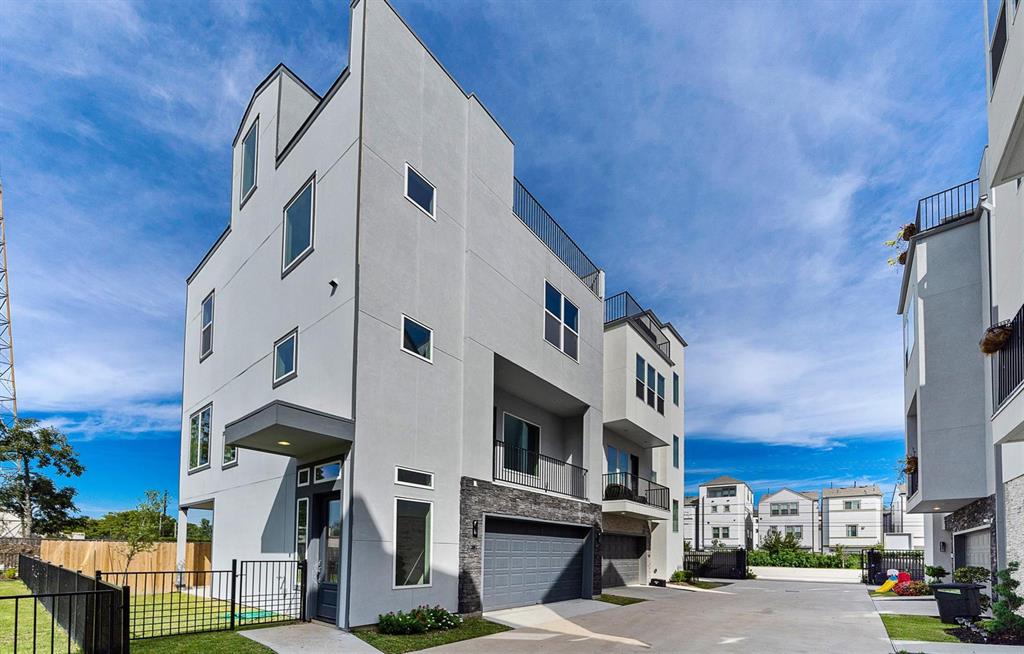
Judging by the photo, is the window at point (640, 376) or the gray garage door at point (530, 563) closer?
the gray garage door at point (530, 563)

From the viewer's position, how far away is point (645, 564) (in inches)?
1025

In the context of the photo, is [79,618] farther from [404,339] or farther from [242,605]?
[404,339]

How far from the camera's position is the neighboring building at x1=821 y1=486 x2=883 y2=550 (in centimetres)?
6588

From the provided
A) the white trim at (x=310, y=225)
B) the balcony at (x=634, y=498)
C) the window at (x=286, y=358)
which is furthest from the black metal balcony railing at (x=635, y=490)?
the white trim at (x=310, y=225)

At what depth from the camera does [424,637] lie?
11492 mm

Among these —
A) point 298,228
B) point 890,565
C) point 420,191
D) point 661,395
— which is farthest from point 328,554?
point 890,565

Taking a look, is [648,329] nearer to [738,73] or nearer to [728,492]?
[738,73]

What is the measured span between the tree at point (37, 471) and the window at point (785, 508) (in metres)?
63.6

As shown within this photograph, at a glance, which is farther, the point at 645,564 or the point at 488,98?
the point at 645,564

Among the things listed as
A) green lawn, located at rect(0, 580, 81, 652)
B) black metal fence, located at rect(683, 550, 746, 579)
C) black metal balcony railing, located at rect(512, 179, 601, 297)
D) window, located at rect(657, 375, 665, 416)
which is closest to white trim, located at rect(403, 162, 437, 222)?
black metal balcony railing, located at rect(512, 179, 601, 297)

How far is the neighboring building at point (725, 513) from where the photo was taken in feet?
217

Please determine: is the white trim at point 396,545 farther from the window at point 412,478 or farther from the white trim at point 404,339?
the white trim at point 404,339

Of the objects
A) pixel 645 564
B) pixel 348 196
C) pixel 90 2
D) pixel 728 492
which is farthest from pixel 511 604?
pixel 728 492

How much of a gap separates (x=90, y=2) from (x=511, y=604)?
16500 millimetres
